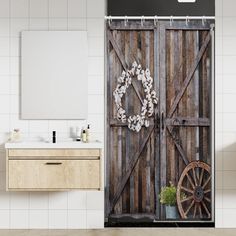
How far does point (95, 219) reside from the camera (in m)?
5.98

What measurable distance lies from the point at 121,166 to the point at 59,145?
120 centimetres

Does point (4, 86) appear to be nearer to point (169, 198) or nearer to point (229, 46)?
point (169, 198)

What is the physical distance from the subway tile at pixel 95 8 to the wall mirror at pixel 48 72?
0.25 metres

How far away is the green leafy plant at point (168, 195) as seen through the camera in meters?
6.48

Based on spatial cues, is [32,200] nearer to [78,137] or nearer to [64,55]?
[78,137]

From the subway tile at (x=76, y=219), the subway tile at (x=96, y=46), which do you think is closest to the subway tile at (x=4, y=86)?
the subway tile at (x=96, y=46)

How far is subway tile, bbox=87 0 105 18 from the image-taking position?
6.00 meters

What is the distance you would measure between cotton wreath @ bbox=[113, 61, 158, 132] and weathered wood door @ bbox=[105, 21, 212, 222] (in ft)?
0.17

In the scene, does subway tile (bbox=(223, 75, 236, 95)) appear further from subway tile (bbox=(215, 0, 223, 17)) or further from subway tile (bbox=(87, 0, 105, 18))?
subway tile (bbox=(87, 0, 105, 18))

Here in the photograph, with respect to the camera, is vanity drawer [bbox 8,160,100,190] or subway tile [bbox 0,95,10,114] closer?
vanity drawer [bbox 8,160,100,190]

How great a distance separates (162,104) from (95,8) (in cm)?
140

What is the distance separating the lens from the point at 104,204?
6.23 metres

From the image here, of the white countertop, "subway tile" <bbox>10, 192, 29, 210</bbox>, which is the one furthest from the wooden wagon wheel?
"subway tile" <bbox>10, 192, 29, 210</bbox>

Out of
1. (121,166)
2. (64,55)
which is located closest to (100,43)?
(64,55)
